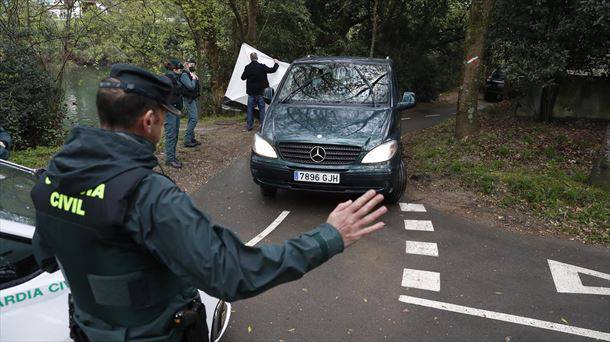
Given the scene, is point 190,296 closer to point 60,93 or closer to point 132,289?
point 132,289

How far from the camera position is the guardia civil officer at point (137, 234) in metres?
1.48

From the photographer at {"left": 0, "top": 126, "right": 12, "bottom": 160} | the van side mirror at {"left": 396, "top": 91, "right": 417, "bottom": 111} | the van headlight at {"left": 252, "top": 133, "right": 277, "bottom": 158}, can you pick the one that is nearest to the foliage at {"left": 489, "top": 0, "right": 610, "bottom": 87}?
the van side mirror at {"left": 396, "top": 91, "right": 417, "bottom": 111}

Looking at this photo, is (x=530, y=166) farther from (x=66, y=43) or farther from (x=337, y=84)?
(x=66, y=43)

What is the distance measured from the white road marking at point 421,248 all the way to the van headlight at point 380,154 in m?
1.05

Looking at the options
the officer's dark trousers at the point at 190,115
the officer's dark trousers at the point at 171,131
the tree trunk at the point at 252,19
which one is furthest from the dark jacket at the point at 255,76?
the officer's dark trousers at the point at 171,131

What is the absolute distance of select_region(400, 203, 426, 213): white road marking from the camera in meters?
6.28

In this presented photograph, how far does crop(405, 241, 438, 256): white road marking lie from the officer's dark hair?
3.92 m

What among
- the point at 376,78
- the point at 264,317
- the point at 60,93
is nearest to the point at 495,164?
the point at 376,78

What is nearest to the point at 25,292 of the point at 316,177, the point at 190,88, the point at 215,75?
the point at 316,177

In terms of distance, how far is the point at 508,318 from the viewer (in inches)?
150

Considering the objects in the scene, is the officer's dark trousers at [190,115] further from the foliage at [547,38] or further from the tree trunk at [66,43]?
the foliage at [547,38]

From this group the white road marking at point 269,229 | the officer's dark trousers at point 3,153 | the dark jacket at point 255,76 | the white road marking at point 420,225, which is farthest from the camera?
the dark jacket at point 255,76

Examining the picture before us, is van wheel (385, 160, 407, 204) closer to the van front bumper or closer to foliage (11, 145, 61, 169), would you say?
the van front bumper

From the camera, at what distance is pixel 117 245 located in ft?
5.04
